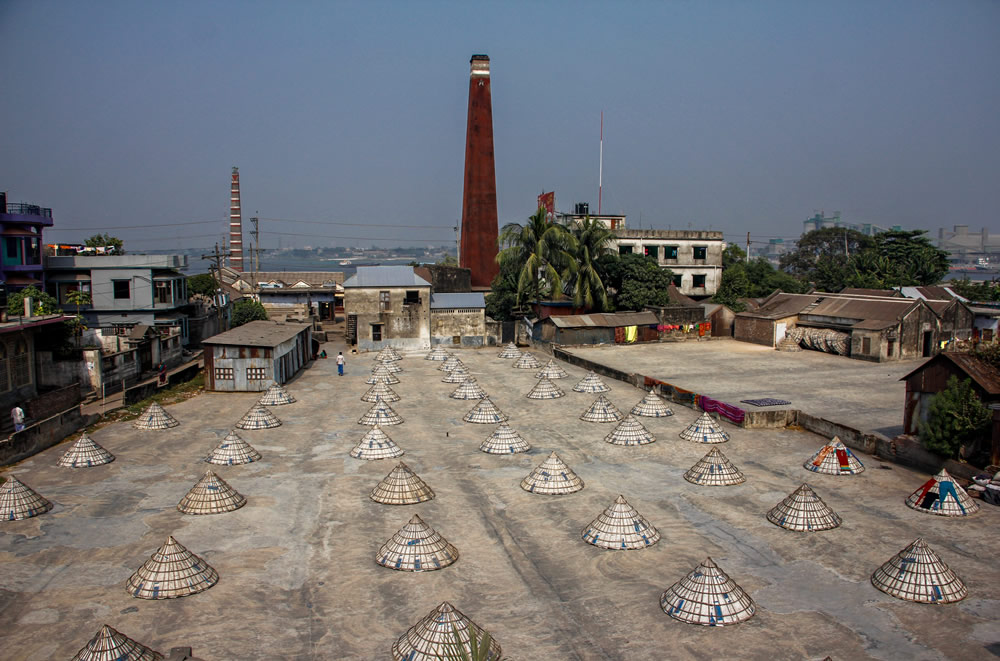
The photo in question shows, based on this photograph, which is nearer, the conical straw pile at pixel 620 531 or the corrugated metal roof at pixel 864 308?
the conical straw pile at pixel 620 531

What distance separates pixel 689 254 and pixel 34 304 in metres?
52.5

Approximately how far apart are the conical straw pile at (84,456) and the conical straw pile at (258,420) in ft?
18.2

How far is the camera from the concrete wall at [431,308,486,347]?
5384 centimetres

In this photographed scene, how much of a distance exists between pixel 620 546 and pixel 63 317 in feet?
104

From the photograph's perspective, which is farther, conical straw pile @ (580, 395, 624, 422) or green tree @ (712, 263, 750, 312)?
green tree @ (712, 263, 750, 312)

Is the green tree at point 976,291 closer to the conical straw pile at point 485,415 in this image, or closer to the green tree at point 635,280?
the green tree at point 635,280

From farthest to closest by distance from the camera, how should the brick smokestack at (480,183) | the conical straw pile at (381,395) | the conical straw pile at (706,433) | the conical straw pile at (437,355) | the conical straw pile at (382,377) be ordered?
the brick smokestack at (480,183) < the conical straw pile at (437,355) < the conical straw pile at (382,377) < the conical straw pile at (381,395) < the conical straw pile at (706,433)

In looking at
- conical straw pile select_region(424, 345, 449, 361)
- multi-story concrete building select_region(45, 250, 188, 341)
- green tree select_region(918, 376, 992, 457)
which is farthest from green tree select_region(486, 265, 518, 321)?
green tree select_region(918, 376, 992, 457)

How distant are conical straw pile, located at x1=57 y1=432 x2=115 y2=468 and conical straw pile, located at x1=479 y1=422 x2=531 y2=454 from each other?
1317cm

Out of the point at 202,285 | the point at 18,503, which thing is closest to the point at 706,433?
the point at 18,503

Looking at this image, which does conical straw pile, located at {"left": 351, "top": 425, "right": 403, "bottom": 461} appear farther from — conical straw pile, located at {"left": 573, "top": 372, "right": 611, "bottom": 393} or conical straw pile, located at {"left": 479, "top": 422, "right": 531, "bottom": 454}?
conical straw pile, located at {"left": 573, "top": 372, "right": 611, "bottom": 393}

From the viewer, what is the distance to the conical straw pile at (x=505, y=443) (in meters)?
26.8

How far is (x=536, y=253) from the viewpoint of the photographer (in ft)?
186

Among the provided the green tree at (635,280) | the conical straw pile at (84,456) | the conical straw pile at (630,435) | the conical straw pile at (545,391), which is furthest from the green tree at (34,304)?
the green tree at (635,280)
